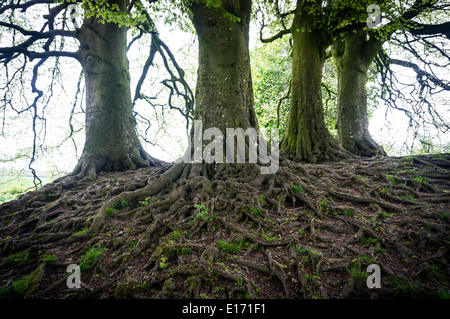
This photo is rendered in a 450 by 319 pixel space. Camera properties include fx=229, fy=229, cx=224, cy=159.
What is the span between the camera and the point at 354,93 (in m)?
9.23

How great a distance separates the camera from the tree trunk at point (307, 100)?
7977 millimetres

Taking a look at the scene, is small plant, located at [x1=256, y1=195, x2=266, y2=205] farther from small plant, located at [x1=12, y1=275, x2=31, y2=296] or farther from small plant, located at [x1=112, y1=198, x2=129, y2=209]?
small plant, located at [x1=12, y1=275, x2=31, y2=296]

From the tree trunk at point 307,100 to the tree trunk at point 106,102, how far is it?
5420mm

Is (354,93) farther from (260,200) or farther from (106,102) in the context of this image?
(106,102)

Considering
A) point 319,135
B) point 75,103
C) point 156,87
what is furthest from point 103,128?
point 156,87

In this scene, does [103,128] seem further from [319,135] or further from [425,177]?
[425,177]

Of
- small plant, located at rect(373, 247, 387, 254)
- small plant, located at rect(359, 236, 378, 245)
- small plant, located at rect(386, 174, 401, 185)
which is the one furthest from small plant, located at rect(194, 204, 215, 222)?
small plant, located at rect(386, 174, 401, 185)

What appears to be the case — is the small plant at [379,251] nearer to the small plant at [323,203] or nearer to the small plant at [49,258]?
the small plant at [323,203]

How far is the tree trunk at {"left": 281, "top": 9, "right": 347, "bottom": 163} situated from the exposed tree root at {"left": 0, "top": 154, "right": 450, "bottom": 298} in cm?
240

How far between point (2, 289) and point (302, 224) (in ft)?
13.7

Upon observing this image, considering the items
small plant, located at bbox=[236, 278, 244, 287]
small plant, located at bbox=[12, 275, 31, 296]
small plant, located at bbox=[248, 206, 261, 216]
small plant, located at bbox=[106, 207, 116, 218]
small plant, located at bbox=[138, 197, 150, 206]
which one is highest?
small plant, located at bbox=[138, 197, 150, 206]

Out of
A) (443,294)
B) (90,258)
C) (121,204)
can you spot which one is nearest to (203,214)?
(90,258)

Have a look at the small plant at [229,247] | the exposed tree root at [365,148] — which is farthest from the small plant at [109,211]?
the exposed tree root at [365,148]

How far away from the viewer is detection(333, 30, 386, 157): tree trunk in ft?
29.7
